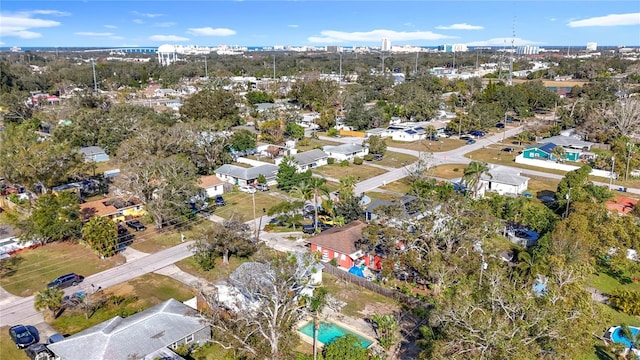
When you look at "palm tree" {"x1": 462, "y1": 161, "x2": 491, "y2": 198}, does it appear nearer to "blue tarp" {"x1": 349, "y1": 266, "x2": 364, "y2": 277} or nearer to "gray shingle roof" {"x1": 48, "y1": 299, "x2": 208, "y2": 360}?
"blue tarp" {"x1": 349, "y1": 266, "x2": 364, "y2": 277}

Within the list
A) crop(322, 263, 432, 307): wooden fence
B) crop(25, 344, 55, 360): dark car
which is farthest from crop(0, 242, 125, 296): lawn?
crop(322, 263, 432, 307): wooden fence

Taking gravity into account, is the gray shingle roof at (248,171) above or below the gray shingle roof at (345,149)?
below

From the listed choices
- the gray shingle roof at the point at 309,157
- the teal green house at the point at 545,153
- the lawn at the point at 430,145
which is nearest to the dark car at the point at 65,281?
the gray shingle roof at the point at 309,157

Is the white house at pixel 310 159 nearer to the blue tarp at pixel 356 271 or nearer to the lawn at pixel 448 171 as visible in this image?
the lawn at pixel 448 171

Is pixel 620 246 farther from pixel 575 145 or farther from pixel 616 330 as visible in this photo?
pixel 575 145

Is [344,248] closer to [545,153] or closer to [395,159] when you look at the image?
[395,159]

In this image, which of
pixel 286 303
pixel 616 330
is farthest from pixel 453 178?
pixel 286 303
